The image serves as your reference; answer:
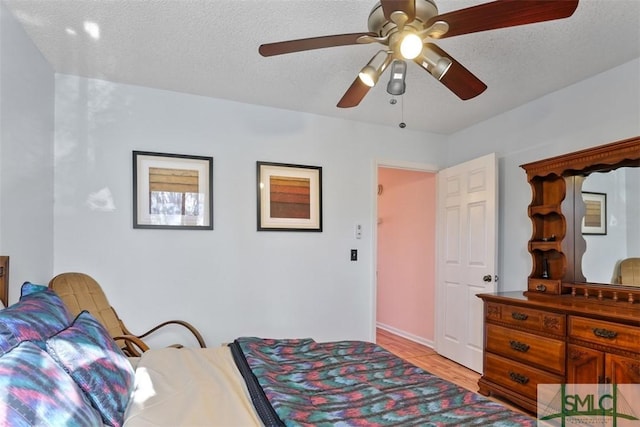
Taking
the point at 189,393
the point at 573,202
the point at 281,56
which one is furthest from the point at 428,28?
the point at 573,202

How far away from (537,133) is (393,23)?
235 centimetres

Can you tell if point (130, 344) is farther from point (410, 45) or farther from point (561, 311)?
point (561, 311)

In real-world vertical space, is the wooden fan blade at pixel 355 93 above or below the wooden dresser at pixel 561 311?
above

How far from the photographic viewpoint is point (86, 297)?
2.52 metres

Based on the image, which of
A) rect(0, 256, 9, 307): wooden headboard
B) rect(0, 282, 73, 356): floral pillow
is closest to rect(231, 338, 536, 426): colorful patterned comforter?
rect(0, 282, 73, 356): floral pillow

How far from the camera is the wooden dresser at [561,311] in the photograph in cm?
211

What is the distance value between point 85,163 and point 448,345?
3.86 m

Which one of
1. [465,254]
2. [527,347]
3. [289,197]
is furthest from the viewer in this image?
[465,254]

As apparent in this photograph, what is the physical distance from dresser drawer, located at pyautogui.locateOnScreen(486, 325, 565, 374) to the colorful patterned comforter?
4.25 feet

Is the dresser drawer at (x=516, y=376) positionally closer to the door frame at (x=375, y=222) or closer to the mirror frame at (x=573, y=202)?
the mirror frame at (x=573, y=202)

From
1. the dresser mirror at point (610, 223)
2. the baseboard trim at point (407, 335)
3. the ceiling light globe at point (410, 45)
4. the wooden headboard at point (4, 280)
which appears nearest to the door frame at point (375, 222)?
the baseboard trim at point (407, 335)

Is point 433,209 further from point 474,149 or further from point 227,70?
point 227,70

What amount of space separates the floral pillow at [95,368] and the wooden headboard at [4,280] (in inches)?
26.5

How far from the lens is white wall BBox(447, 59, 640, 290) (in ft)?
8.36
